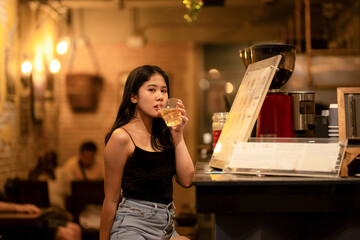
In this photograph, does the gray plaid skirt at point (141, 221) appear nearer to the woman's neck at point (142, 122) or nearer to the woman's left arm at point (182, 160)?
the woman's left arm at point (182, 160)

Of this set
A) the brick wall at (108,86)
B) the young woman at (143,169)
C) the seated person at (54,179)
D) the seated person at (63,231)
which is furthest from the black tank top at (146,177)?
the brick wall at (108,86)

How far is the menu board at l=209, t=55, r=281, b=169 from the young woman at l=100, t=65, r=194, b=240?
7.0 inches

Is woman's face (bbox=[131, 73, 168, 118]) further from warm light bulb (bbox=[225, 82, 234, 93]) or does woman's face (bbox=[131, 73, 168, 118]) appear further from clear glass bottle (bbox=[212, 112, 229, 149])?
warm light bulb (bbox=[225, 82, 234, 93])

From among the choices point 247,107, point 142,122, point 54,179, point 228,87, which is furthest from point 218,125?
point 228,87

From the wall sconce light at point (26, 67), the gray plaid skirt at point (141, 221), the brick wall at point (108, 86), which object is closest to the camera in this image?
the gray plaid skirt at point (141, 221)

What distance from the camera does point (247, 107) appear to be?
1857 mm

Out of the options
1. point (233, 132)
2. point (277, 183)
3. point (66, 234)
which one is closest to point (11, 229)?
point (66, 234)

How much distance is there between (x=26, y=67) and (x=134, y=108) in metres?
3.94

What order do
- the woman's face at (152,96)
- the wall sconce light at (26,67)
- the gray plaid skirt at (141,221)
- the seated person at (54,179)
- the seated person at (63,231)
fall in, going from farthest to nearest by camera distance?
1. the wall sconce light at (26,67)
2. the seated person at (54,179)
3. the seated person at (63,231)
4. the woman's face at (152,96)
5. the gray plaid skirt at (141,221)

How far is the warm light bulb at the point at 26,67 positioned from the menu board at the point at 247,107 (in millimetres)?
4093

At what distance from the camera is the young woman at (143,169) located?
6.38ft

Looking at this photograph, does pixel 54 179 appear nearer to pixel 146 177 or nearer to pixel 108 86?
pixel 108 86

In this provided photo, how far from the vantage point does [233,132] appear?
1896 mm

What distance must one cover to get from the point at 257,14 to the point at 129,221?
646 centimetres
